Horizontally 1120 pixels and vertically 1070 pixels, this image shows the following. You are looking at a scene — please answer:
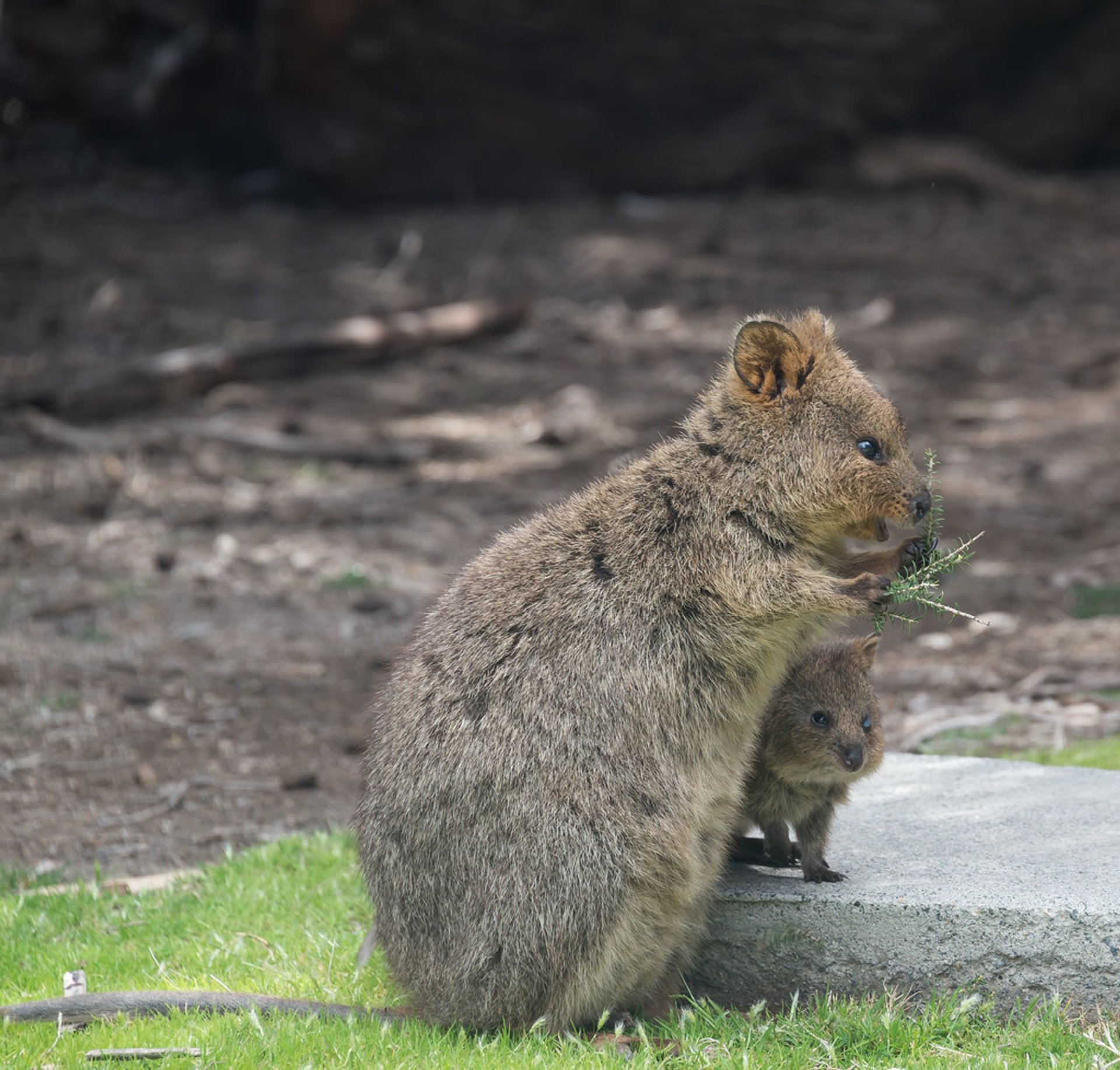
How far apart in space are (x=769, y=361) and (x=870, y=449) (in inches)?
17.4

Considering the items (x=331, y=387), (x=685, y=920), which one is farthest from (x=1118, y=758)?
(x=331, y=387)

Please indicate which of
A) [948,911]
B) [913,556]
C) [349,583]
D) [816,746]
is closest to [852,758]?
[816,746]

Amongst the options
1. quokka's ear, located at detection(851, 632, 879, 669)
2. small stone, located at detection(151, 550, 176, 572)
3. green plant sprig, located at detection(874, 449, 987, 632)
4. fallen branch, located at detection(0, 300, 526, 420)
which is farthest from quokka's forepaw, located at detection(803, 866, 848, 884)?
fallen branch, located at detection(0, 300, 526, 420)

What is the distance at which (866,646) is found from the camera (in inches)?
200

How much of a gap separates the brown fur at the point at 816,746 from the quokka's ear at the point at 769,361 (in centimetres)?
91

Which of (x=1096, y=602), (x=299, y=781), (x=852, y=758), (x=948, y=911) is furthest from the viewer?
(x=1096, y=602)

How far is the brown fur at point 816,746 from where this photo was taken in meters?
4.84

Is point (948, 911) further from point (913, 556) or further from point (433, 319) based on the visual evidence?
point (433, 319)

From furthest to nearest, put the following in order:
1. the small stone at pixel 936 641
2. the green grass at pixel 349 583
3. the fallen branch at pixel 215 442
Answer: the fallen branch at pixel 215 442, the green grass at pixel 349 583, the small stone at pixel 936 641

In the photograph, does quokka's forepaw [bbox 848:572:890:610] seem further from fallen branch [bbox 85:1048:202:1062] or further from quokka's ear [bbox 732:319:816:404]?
fallen branch [bbox 85:1048:202:1062]

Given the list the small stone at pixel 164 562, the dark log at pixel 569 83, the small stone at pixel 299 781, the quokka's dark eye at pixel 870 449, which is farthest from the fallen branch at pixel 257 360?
the quokka's dark eye at pixel 870 449

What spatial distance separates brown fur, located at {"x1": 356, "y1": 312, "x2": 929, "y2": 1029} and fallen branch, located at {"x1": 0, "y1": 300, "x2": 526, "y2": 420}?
786cm

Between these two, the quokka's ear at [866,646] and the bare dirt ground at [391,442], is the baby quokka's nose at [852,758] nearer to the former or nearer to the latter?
the quokka's ear at [866,646]

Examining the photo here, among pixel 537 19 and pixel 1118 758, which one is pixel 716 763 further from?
pixel 537 19
